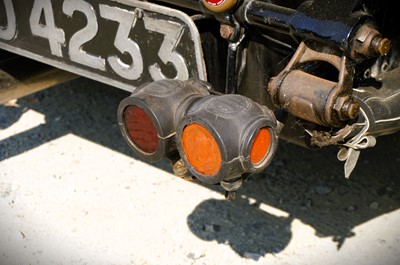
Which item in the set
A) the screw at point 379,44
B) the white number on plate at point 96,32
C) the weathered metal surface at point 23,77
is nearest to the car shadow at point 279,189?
the weathered metal surface at point 23,77

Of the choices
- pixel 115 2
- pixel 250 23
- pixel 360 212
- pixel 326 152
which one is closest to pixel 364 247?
pixel 360 212

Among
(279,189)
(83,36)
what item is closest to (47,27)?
(83,36)

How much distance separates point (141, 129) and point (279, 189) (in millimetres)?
1430

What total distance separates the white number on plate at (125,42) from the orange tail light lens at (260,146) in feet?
2.12

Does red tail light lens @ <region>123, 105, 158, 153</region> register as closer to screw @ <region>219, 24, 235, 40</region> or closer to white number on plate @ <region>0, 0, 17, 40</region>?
screw @ <region>219, 24, 235, 40</region>

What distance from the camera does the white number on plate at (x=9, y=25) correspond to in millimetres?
2740

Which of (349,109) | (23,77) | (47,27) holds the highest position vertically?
(349,109)

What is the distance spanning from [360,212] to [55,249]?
1.37 m

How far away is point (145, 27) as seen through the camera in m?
2.39

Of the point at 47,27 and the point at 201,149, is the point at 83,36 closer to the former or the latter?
the point at 47,27

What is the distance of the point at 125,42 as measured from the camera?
2469 mm

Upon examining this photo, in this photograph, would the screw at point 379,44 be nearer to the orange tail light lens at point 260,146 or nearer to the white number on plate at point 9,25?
the orange tail light lens at point 260,146

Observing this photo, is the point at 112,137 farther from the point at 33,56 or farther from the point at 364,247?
the point at 364,247

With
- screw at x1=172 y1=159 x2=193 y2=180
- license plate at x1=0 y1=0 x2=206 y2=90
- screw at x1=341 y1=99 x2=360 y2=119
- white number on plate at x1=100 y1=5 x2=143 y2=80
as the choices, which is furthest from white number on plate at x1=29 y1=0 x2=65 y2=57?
screw at x1=341 y1=99 x2=360 y2=119
